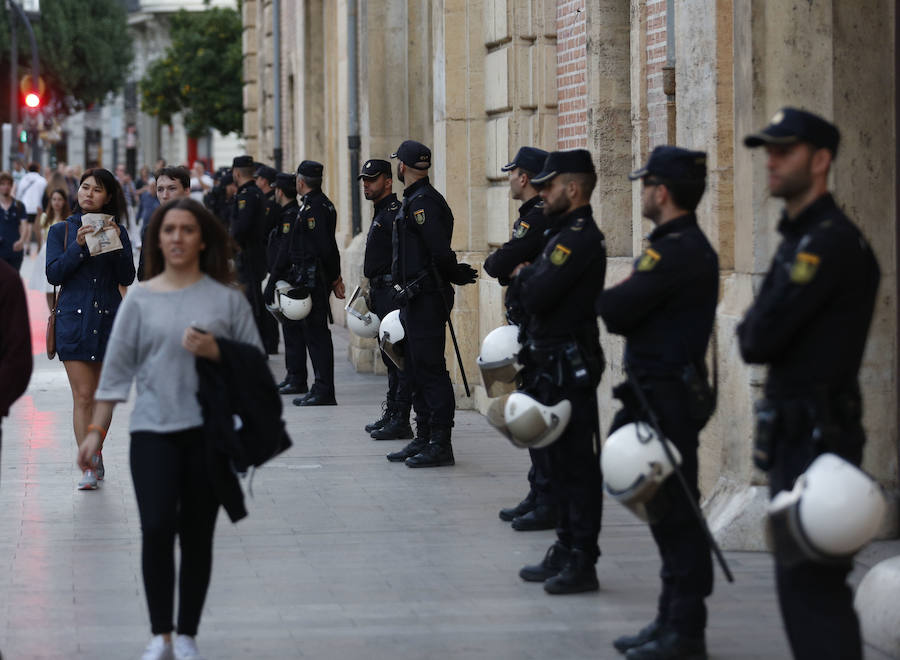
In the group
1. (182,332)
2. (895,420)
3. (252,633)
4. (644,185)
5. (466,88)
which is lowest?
(252,633)

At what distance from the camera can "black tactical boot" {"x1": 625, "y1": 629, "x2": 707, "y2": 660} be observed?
5.91 m

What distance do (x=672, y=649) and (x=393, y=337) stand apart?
17.3ft

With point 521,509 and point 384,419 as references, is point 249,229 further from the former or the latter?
point 521,509

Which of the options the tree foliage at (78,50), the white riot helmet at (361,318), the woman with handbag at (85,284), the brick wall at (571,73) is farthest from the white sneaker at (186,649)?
the tree foliage at (78,50)

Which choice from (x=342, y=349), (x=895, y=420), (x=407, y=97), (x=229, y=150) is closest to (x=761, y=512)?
(x=895, y=420)

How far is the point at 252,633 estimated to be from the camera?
647cm

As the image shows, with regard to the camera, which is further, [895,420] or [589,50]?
[589,50]

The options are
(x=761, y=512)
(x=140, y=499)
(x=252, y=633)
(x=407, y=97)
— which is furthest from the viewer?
(x=407, y=97)

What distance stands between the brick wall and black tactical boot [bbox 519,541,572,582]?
4559 millimetres

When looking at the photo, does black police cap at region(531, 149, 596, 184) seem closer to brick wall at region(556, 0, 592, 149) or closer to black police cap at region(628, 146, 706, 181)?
black police cap at region(628, 146, 706, 181)

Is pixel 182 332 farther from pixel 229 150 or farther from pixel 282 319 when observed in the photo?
pixel 229 150

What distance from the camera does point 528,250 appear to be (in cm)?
831

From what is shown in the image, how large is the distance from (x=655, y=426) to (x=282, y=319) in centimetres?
857

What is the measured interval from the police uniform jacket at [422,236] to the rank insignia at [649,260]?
14.7ft
